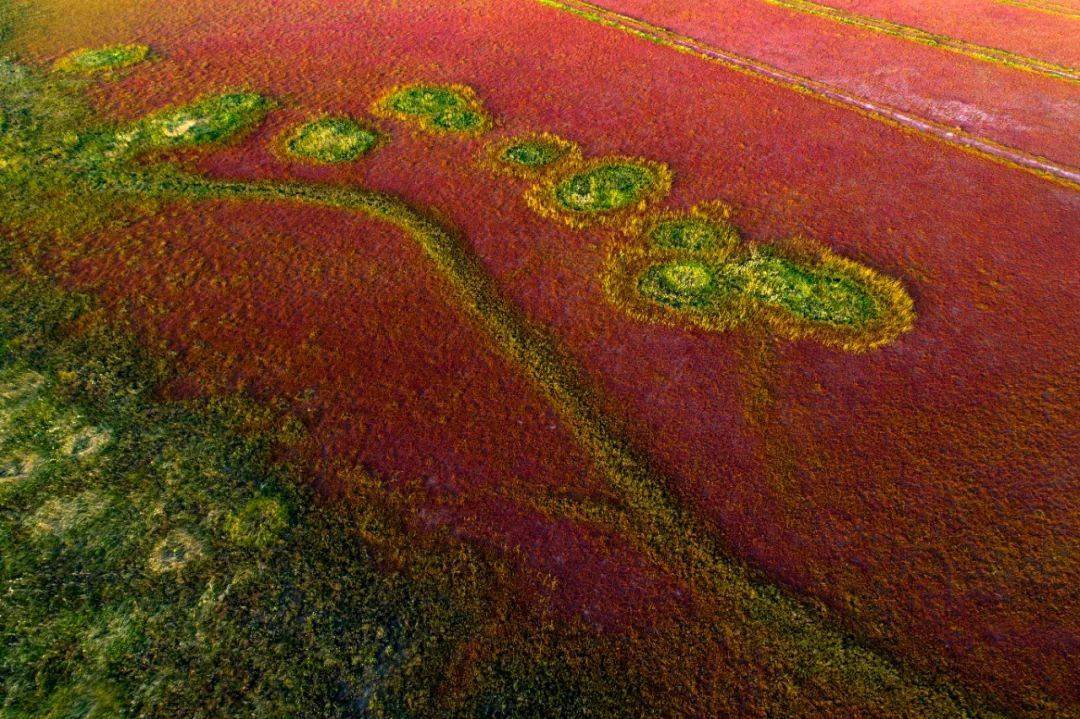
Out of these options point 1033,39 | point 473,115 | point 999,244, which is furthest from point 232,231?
point 1033,39

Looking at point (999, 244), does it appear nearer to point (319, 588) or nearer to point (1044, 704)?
point (1044, 704)

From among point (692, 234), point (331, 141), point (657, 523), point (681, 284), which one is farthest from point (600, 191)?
point (657, 523)

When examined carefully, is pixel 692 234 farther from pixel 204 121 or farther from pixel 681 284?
pixel 204 121

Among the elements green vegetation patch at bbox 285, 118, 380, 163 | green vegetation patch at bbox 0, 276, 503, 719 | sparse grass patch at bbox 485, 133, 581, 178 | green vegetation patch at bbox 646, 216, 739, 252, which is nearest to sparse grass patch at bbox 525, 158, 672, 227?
sparse grass patch at bbox 485, 133, 581, 178

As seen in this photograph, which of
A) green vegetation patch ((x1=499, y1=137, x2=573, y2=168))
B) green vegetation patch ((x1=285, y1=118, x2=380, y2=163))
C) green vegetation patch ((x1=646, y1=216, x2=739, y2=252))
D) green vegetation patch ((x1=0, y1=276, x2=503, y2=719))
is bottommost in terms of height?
green vegetation patch ((x1=0, y1=276, x2=503, y2=719))

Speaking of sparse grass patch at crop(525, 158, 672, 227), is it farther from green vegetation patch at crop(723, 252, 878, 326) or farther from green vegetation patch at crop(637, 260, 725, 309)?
green vegetation patch at crop(723, 252, 878, 326)

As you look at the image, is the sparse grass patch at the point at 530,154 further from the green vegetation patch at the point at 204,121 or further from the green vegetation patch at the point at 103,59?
the green vegetation patch at the point at 103,59
